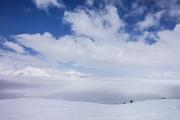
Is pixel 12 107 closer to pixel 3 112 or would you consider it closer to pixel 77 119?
pixel 3 112

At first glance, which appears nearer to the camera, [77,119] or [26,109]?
[77,119]

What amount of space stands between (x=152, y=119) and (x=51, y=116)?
4084 millimetres

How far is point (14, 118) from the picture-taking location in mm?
7559

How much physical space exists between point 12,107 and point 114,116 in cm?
504

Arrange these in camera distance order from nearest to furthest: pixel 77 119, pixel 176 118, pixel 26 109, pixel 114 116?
pixel 176 118
pixel 77 119
pixel 114 116
pixel 26 109

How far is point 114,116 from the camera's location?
834cm

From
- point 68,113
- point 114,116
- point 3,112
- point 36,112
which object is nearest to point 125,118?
point 114,116

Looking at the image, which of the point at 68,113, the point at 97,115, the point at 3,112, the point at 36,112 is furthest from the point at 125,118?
the point at 3,112

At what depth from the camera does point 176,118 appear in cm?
716

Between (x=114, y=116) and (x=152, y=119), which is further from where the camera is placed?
(x=114, y=116)

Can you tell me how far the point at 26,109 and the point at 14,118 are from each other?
1395mm

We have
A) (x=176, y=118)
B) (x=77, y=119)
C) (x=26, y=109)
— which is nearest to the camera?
(x=176, y=118)

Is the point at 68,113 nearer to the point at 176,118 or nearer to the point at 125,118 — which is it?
the point at 125,118

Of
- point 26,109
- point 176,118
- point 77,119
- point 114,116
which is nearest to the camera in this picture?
point 176,118
